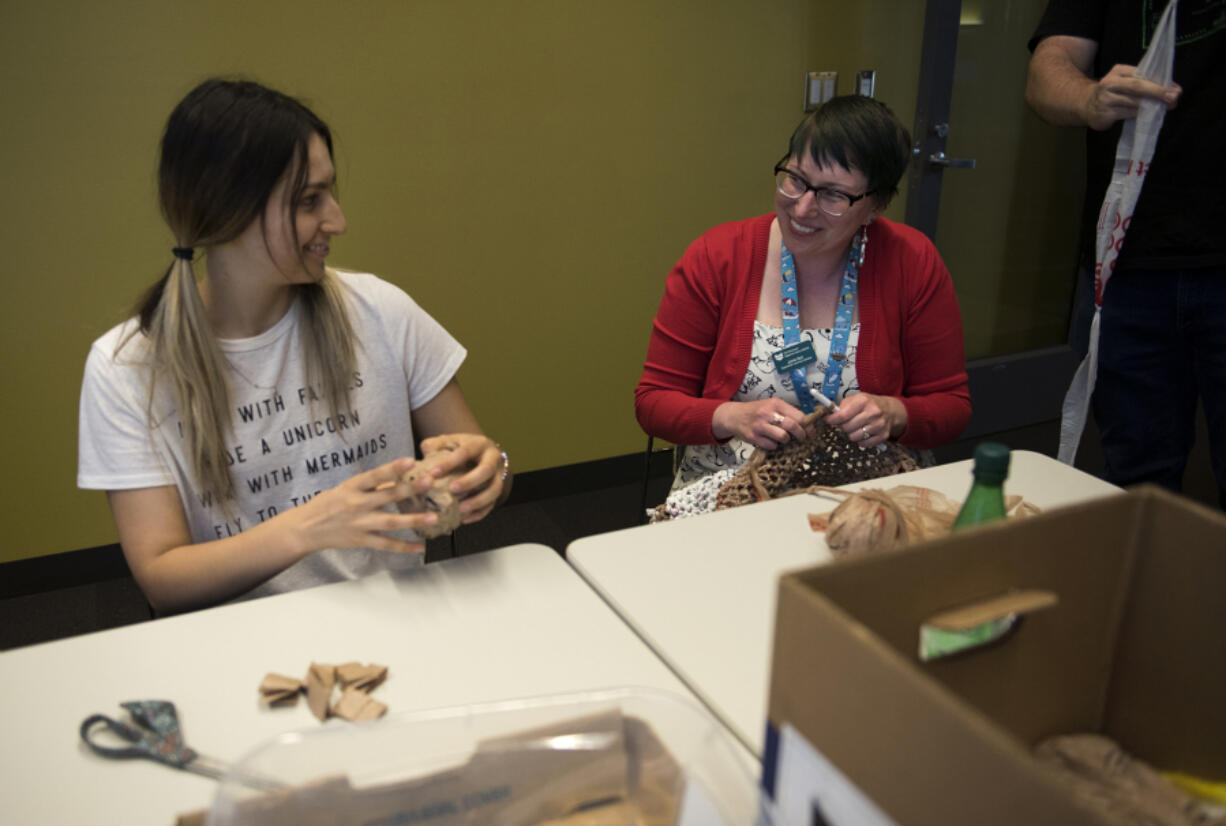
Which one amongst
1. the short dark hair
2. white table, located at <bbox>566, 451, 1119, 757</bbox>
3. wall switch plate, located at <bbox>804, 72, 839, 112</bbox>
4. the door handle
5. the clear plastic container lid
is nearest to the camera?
the clear plastic container lid

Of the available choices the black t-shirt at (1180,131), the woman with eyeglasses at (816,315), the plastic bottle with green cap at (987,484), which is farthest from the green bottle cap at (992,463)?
the black t-shirt at (1180,131)

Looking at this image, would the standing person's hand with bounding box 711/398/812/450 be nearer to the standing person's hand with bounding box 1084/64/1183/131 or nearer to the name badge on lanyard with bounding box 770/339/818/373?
the name badge on lanyard with bounding box 770/339/818/373

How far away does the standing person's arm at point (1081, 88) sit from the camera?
1677 millimetres

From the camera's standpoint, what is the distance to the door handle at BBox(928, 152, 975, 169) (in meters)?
2.98

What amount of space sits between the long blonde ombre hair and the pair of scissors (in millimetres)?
454

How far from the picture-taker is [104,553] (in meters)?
2.57

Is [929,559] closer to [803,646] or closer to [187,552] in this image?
[803,646]

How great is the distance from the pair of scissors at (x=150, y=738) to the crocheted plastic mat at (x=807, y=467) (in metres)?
0.85

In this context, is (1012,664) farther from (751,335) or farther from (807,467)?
(751,335)

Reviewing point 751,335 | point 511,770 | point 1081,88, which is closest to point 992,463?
point 511,770

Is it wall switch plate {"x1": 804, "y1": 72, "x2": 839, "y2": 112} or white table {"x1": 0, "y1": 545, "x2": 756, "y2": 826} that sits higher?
wall switch plate {"x1": 804, "y1": 72, "x2": 839, "y2": 112}

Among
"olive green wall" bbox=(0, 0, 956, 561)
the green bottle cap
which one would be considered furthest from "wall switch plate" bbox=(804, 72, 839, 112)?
the green bottle cap

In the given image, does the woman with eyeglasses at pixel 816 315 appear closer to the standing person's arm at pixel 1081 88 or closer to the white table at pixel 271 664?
the standing person's arm at pixel 1081 88

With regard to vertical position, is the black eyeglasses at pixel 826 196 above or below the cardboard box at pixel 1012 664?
above
